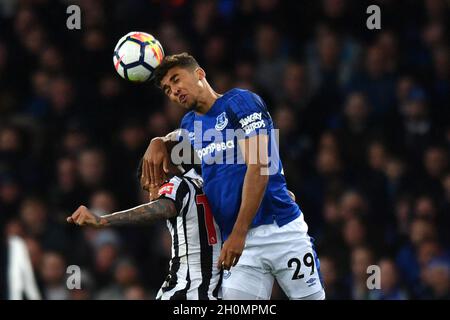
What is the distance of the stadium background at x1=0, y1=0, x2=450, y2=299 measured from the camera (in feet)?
28.1

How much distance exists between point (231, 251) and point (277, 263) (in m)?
0.47

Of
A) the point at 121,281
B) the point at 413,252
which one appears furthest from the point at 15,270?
the point at 413,252

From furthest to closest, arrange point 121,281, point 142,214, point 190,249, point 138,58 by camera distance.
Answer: point 121,281 < point 138,58 < point 190,249 < point 142,214

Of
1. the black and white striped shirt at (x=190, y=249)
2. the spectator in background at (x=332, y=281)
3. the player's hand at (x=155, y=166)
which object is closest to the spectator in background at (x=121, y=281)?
the spectator in background at (x=332, y=281)

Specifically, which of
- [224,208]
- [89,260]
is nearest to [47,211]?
[89,260]

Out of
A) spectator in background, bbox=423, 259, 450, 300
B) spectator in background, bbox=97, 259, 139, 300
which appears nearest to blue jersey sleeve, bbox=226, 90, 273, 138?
spectator in background, bbox=423, 259, 450, 300

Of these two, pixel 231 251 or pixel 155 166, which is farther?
pixel 155 166

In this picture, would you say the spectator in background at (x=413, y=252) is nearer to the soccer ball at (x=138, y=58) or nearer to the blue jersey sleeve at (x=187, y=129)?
→ the blue jersey sleeve at (x=187, y=129)

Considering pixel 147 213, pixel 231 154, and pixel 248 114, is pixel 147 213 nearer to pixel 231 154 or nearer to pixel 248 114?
pixel 231 154

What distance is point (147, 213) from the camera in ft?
18.4

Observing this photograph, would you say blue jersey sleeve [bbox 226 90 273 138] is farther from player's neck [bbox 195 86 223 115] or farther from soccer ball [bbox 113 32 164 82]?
soccer ball [bbox 113 32 164 82]

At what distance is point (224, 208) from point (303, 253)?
0.52 meters

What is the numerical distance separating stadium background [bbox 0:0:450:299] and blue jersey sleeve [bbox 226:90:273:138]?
261 cm
